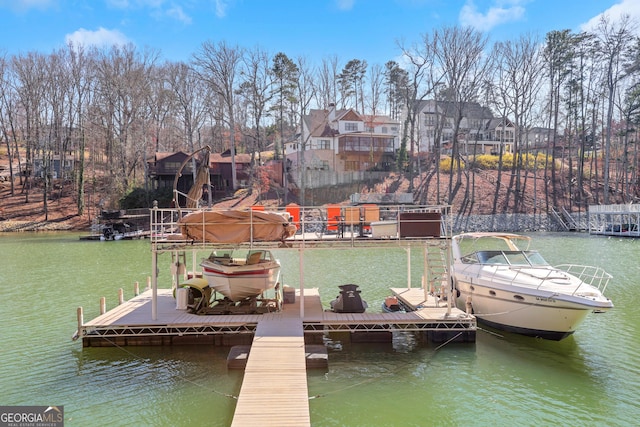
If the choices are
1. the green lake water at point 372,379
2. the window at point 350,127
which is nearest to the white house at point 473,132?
the window at point 350,127

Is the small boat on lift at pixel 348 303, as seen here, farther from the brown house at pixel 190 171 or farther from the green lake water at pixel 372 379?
the brown house at pixel 190 171

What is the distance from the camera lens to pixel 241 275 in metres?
13.4

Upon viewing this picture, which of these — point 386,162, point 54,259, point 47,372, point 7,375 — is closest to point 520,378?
point 47,372

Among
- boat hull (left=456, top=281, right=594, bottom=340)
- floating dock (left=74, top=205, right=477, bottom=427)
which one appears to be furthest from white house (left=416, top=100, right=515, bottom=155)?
floating dock (left=74, top=205, right=477, bottom=427)

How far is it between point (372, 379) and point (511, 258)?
22.4 ft

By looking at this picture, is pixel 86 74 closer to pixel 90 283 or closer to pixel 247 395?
pixel 90 283

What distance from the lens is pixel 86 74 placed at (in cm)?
6366

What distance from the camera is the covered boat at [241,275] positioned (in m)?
13.4

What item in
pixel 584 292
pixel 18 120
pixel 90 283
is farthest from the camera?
pixel 18 120

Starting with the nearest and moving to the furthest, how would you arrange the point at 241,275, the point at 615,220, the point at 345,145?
1. the point at 241,275
2. the point at 615,220
3. the point at 345,145

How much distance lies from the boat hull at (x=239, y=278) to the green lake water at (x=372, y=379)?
6.07 feet

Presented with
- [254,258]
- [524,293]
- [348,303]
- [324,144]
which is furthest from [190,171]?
[524,293]

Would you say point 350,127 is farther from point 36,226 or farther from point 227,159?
point 36,226

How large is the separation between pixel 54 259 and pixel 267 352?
25.3m
